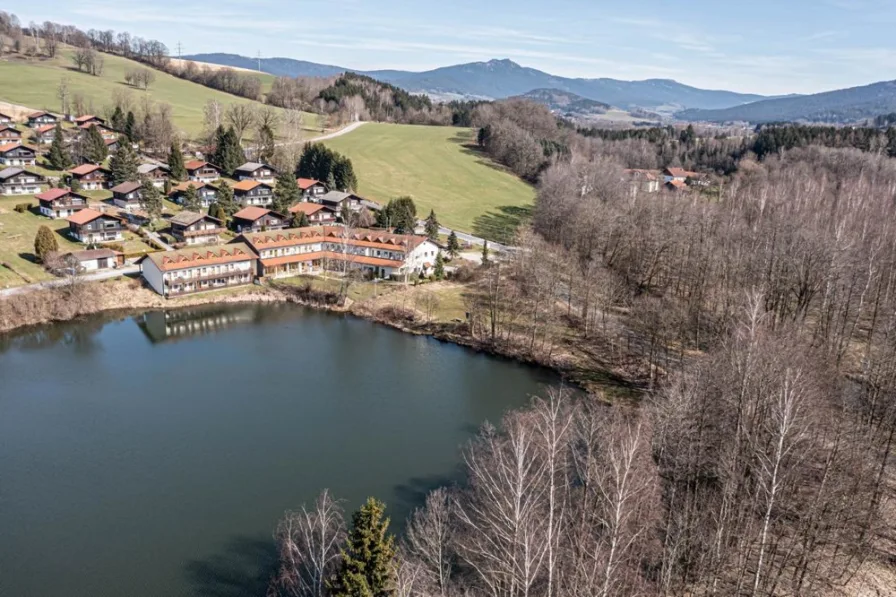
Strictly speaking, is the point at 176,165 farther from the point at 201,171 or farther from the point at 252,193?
the point at 252,193

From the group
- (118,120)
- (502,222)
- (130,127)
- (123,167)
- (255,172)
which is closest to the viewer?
(123,167)

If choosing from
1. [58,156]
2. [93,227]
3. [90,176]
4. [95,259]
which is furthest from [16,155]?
[95,259]

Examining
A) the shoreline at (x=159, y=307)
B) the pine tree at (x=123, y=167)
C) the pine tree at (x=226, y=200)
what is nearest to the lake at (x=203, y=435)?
the shoreline at (x=159, y=307)

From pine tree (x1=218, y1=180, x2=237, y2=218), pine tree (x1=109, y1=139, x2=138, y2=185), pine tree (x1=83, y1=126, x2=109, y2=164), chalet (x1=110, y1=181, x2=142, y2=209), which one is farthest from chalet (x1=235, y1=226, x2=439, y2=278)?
pine tree (x1=83, y1=126, x2=109, y2=164)

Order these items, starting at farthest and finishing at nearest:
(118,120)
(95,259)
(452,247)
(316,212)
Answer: (118,120) < (316,212) < (452,247) < (95,259)

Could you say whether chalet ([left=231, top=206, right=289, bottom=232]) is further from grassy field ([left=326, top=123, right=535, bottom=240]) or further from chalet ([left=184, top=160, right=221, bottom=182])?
grassy field ([left=326, top=123, right=535, bottom=240])

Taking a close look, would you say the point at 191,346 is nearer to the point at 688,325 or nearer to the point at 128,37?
the point at 688,325
